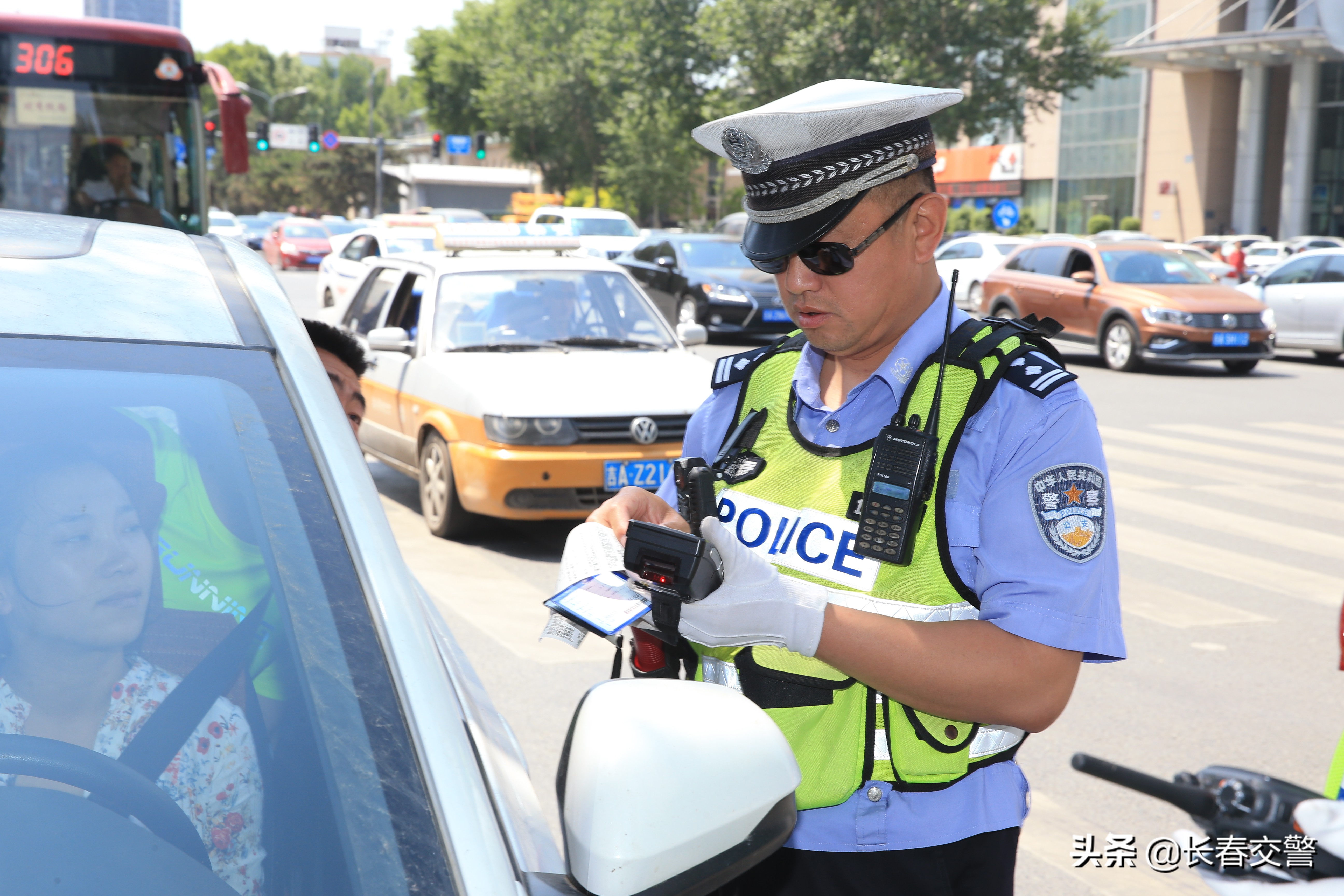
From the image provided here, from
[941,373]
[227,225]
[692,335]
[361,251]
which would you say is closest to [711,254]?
[361,251]

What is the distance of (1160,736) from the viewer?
14.3 ft

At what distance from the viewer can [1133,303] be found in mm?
15047

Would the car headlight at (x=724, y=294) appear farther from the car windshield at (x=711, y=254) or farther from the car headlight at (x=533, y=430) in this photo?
the car headlight at (x=533, y=430)

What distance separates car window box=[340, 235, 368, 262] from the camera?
16266mm

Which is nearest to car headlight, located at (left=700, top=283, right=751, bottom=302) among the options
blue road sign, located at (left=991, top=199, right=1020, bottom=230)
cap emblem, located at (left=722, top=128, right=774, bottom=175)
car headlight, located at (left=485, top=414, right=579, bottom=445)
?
blue road sign, located at (left=991, top=199, right=1020, bottom=230)

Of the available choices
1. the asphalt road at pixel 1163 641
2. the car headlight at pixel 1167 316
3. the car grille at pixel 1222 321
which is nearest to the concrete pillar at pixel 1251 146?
the car grille at pixel 1222 321

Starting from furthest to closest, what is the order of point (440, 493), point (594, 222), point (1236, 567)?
point (594, 222) → point (440, 493) → point (1236, 567)

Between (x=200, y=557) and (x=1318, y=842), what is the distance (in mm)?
1313

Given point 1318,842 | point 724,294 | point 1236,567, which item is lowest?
point 1236,567

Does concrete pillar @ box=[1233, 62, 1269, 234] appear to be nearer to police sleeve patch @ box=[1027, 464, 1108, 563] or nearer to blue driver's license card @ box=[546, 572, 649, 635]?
police sleeve patch @ box=[1027, 464, 1108, 563]

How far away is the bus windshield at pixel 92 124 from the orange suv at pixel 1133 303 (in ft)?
31.4

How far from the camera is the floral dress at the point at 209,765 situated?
4.28ft

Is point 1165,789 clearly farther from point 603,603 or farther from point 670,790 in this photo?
point 603,603

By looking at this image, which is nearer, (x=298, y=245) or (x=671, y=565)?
(x=671, y=565)
